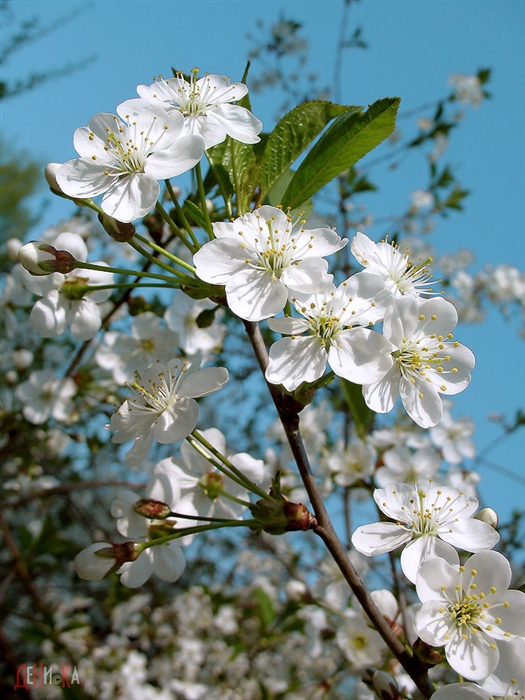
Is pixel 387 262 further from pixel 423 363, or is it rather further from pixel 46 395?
pixel 46 395

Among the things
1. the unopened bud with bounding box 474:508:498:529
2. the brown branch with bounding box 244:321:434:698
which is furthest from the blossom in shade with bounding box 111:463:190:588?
the unopened bud with bounding box 474:508:498:529

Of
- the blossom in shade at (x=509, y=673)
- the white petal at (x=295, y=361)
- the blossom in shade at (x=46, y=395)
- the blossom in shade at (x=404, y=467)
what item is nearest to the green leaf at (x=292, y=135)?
the white petal at (x=295, y=361)

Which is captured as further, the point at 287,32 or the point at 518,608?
the point at 287,32

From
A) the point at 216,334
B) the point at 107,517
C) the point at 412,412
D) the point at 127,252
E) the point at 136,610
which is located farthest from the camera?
the point at 107,517

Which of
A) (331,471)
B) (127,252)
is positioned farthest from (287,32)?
(331,471)

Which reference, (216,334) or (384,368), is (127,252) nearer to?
(216,334)

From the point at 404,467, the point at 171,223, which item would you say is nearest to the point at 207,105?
the point at 171,223
